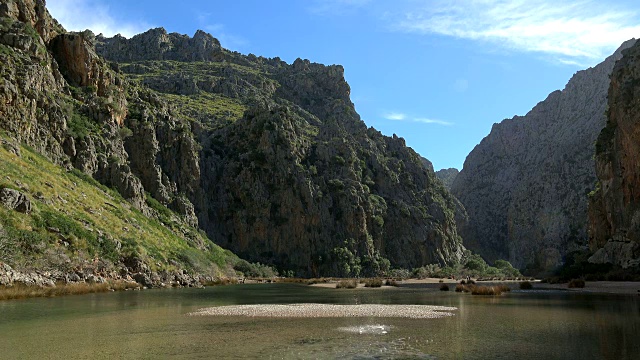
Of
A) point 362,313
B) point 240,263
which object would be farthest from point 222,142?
point 362,313

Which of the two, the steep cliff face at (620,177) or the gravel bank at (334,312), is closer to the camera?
the gravel bank at (334,312)

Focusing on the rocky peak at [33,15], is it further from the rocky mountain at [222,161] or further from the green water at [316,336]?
the green water at [316,336]

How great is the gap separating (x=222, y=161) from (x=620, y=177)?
103335 mm

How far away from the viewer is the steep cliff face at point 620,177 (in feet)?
216

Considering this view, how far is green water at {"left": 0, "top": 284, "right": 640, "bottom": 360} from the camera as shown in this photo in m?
16.8

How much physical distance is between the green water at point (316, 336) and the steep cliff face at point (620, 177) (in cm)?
4237

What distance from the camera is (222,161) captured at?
5630 inches

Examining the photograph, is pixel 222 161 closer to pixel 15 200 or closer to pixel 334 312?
pixel 15 200

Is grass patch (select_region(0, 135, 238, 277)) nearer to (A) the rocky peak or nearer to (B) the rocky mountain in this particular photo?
(B) the rocky mountain

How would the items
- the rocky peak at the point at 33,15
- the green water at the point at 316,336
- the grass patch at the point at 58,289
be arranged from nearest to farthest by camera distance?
the green water at the point at 316,336 < the grass patch at the point at 58,289 < the rocky peak at the point at 33,15

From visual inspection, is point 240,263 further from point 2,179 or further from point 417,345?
point 417,345

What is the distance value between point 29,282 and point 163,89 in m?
157

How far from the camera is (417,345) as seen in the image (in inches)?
725

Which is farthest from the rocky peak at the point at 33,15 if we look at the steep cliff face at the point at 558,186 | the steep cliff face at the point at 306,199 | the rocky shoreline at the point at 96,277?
the steep cliff face at the point at 558,186
